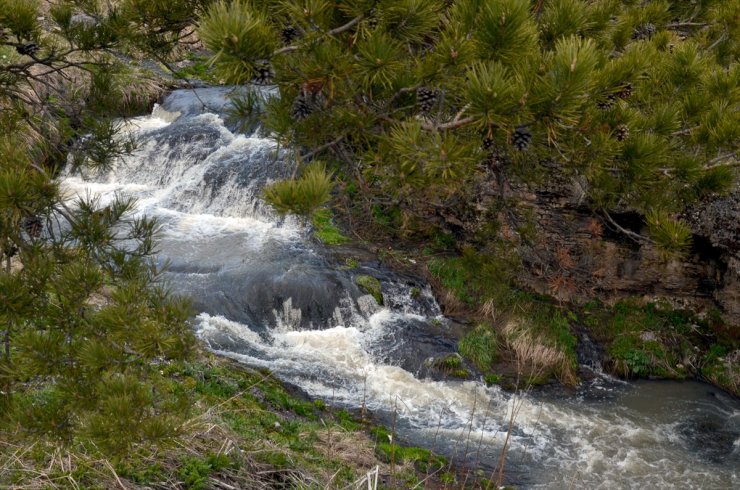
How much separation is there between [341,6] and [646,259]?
9968 millimetres

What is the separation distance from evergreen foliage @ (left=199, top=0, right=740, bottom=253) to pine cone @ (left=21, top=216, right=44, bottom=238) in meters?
1.06

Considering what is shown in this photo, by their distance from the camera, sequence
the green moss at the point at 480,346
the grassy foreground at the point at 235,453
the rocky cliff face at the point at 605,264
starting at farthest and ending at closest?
the rocky cliff face at the point at 605,264
the green moss at the point at 480,346
the grassy foreground at the point at 235,453

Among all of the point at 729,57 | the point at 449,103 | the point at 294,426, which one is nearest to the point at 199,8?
the point at 449,103

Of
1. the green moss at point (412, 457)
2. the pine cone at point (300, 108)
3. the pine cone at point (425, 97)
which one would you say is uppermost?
the pine cone at point (425, 97)

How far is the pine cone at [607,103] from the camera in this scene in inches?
134

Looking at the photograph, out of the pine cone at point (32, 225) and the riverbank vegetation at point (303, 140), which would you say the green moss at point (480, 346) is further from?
the pine cone at point (32, 225)

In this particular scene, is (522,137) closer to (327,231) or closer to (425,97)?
(425,97)

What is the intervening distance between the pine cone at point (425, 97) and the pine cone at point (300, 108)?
48 centimetres

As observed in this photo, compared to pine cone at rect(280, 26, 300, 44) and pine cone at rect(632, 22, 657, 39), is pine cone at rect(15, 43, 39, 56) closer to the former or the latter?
pine cone at rect(280, 26, 300, 44)

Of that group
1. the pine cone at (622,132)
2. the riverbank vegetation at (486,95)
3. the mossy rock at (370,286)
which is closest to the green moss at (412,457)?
the riverbank vegetation at (486,95)

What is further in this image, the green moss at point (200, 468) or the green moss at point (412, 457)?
the green moss at point (412, 457)

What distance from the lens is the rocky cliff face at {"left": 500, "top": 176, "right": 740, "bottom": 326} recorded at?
1086cm

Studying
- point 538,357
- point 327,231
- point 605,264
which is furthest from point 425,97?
point 327,231

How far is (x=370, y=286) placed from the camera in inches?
437
